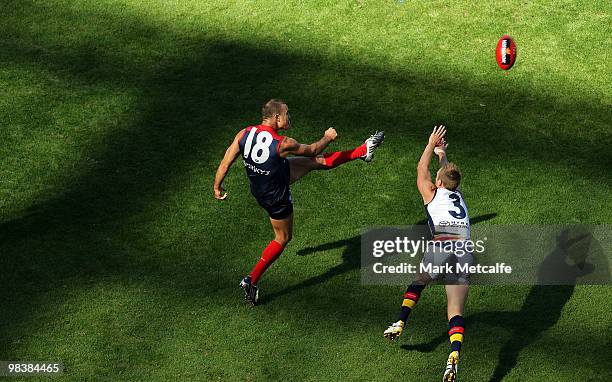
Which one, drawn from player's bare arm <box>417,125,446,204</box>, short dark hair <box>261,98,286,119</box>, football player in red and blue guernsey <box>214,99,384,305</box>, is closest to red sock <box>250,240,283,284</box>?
football player in red and blue guernsey <box>214,99,384,305</box>

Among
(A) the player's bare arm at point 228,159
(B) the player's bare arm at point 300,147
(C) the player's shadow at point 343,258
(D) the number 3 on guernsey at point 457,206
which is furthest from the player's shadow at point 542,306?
(A) the player's bare arm at point 228,159

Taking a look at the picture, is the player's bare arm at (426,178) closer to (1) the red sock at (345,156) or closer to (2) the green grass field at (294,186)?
(1) the red sock at (345,156)

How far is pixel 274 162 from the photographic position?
10.2m

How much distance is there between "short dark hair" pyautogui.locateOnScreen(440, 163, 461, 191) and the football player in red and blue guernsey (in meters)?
0.97

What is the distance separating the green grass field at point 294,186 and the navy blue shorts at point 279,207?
959 millimetres

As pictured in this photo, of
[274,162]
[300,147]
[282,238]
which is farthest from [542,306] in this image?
[274,162]

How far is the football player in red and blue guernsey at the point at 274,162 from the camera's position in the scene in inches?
400

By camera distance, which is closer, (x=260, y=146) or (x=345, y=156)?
(x=260, y=146)

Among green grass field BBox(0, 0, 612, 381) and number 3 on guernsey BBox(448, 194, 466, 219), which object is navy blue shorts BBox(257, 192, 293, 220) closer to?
green grass field BBox(0, 0, 612, 381)

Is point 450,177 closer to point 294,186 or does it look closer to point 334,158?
point 334,158

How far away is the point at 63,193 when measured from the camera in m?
12.5

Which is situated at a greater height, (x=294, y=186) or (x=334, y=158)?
(x=294, y=186)

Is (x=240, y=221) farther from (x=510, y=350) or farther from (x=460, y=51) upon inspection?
(x=460, y=51)

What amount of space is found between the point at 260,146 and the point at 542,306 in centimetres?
355
